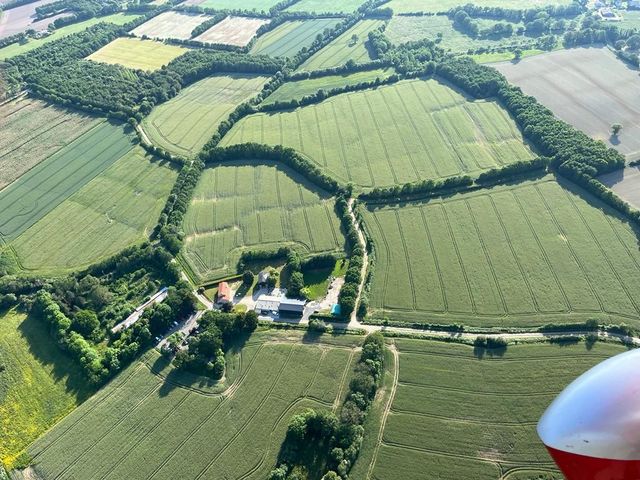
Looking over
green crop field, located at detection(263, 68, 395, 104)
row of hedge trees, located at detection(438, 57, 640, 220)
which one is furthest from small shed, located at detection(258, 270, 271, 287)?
row of hedge trees, located at detection(438, 57, 640, 220)

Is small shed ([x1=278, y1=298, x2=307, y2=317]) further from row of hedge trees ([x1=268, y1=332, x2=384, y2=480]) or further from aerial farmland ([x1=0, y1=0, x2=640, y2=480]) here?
row of hedge trees ([x1=268, y1=332, x2=384, y2=480])

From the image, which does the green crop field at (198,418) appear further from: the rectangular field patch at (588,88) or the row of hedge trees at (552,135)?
the rectangular field patch at (588,88)

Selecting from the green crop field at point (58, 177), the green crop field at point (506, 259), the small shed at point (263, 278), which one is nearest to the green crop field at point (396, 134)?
the green crop field at point (506, 259)

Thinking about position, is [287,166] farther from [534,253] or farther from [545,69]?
[545,69]

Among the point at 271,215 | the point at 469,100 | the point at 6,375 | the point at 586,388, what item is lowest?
the point at 6,375

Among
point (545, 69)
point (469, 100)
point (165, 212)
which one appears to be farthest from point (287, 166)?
point (545, 69)

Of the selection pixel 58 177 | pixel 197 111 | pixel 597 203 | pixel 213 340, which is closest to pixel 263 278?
pixel 213 340

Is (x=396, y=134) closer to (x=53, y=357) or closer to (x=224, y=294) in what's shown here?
(x=224, y=294)
